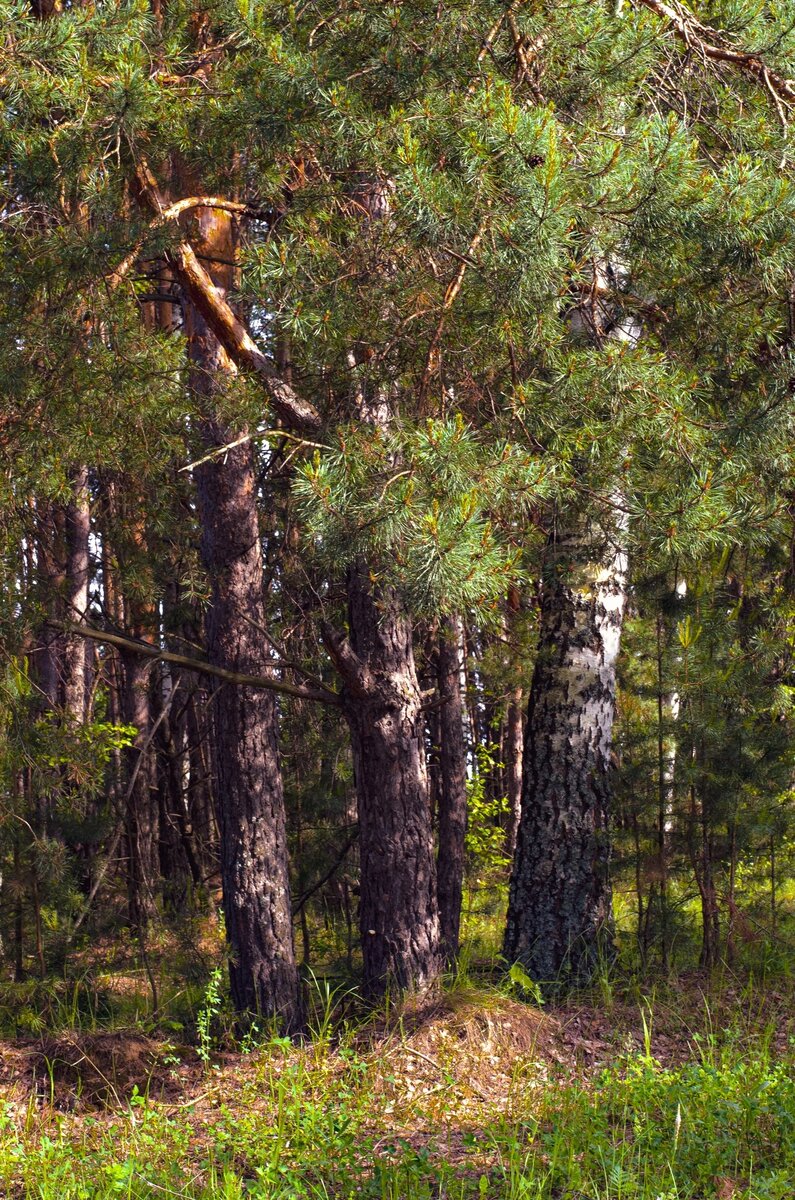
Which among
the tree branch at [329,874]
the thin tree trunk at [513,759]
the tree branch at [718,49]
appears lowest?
the tree branch at [329,874]

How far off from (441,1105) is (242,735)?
2872 millimetres

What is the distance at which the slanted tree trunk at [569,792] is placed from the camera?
616cm

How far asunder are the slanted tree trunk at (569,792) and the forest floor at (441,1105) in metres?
0.38

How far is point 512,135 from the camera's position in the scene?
3826 millimetres

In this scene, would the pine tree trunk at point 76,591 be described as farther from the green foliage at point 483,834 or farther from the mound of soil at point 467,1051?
the mound of soil at point 467,1051

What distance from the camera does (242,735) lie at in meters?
6.89

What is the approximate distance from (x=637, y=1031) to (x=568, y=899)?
2.61 ft

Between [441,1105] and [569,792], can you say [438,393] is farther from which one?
[441,1105]

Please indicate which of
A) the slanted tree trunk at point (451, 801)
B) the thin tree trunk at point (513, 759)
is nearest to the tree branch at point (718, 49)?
the slanted tree trunk at point (451, 801)

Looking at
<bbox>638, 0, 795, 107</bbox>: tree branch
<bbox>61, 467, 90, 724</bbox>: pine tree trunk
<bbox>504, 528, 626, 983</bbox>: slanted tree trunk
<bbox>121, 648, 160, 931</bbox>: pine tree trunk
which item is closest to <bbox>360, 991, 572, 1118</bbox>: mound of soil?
<bbox>504, 528, 626, 983</bbox>: slanted tree trunk

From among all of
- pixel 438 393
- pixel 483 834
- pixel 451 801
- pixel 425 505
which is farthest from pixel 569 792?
pixel 483 834

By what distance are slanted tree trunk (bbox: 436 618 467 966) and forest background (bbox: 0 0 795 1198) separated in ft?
3.59

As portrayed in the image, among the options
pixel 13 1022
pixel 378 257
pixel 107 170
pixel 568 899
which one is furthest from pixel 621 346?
pixel 13 1022

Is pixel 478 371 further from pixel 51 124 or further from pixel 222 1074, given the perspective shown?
pixel 222 1074
